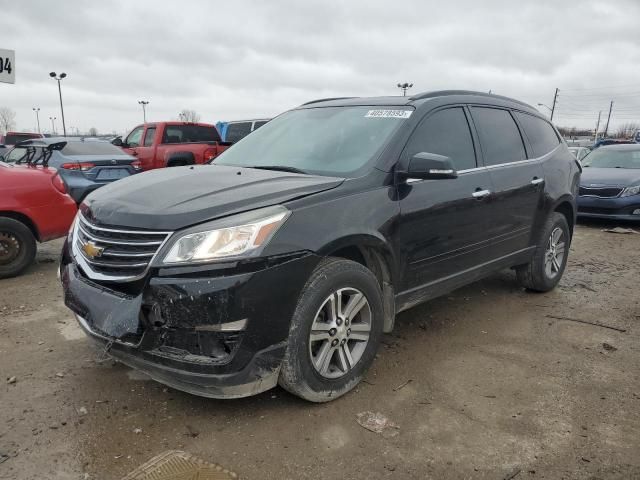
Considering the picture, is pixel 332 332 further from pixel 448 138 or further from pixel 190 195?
pixel 448 138

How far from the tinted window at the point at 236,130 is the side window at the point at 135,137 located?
532cm

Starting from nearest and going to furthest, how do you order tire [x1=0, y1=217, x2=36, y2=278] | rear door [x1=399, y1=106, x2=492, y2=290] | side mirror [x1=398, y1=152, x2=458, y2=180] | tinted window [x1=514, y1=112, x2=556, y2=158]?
1. side mirror [x1=398, y1=152, x2=458, y2=180]
2. rear door [x1=399, y1=106, x2=492, y2=290]
3. tinted window [x1=514, y1=112, x2=556, y2=158]
4. tire [x1=0, y1=217, x2=36, y2=278]

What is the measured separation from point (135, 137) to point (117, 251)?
10677 mm

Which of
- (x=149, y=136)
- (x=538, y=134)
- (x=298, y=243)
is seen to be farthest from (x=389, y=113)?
(x=149, y=136)

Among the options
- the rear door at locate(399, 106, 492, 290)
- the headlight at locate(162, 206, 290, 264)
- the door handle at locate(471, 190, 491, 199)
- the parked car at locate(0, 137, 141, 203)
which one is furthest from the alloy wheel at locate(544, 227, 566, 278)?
the parked car at locate(0, 137, 141, 203)

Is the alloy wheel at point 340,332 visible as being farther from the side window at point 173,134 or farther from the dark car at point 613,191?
A: the side window at point 173,134

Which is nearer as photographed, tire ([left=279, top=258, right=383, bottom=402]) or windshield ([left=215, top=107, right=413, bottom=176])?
tire ([left=279, top=258, right=383, bottom=402])

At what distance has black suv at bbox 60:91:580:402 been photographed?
8.24 ft

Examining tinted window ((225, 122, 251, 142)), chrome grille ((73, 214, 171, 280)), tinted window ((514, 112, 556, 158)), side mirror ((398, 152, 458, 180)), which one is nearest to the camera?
chrome grille ((73, 214, 171, 280))

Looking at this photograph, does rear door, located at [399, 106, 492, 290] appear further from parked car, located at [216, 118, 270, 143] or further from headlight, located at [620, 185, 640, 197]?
parked car, located at [216, 118, 270, 143]

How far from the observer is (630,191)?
30.3 feet

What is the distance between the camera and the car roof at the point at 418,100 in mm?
3736

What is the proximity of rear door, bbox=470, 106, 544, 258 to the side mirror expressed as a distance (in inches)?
42.0

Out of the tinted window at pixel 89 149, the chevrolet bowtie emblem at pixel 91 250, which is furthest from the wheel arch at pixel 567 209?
the tinted window at pixel 89 149
